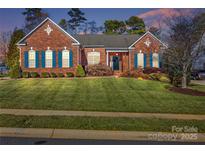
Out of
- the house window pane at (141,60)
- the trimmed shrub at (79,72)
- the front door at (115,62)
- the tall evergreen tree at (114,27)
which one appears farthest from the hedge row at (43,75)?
the tall evergreen tree at (114,27)

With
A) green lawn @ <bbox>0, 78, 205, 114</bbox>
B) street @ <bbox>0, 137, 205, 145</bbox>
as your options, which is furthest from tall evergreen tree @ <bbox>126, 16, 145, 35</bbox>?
street @ <bbox>0, 137, 205, 145</bbox>

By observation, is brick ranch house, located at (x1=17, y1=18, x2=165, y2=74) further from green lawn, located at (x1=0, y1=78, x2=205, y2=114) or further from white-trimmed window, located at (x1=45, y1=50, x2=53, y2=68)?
green lawn, located at (x1=0, y1=78, x2=205, y2=114)

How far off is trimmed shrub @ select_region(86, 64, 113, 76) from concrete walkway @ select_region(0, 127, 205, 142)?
1703 cm

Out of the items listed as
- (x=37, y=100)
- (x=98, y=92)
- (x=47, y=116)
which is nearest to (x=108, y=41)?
(x=98, y=92)

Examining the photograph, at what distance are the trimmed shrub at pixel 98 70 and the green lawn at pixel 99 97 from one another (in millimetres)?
5615

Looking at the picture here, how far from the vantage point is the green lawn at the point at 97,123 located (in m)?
9.18

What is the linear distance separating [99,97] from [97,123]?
17.8 ft

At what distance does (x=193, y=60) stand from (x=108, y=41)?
13326 millimetres

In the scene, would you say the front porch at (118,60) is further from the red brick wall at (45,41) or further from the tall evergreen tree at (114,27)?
the tall evergreen tree at (114,27)

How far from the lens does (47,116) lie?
1077 centimetres

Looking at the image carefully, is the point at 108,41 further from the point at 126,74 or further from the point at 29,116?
the point at 29,116

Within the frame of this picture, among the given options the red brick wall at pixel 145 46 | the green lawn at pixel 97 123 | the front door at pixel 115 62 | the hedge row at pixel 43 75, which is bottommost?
the green lawn at pixel 97 123

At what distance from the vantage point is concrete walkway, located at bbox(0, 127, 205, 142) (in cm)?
828
